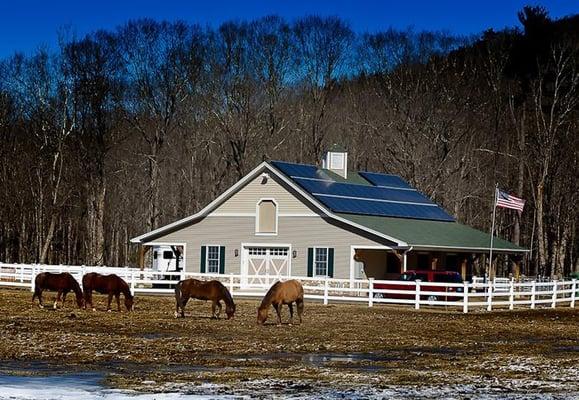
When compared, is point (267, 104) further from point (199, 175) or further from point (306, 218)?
point (306, 218)

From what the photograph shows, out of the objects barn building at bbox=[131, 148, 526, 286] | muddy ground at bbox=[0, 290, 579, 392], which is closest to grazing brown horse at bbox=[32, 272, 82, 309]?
muddy ground at bbox=[0, 290, 579, 392]

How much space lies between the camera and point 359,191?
161 feet

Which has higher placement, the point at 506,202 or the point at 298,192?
the point at 298,192

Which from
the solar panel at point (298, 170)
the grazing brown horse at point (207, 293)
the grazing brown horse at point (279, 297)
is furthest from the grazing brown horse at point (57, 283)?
the solar panel at point (298, 170)

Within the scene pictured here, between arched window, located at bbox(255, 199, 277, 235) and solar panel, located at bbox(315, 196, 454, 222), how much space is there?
2.13 meters

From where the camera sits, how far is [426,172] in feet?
215

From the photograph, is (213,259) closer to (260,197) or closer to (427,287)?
(260,197)

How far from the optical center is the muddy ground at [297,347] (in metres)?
16.1

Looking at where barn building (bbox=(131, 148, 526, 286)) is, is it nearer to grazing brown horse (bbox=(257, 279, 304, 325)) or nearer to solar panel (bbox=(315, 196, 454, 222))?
solar panel (bbox=(315, 196, 454, 222))

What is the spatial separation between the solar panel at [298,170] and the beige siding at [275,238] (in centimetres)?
222

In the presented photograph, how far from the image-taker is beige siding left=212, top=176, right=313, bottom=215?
45438mm

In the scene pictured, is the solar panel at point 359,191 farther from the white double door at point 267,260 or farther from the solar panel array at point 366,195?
the white double door at point 267,260

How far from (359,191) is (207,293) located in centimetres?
2071

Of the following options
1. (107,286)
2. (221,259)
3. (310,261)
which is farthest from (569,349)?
(221,259)
